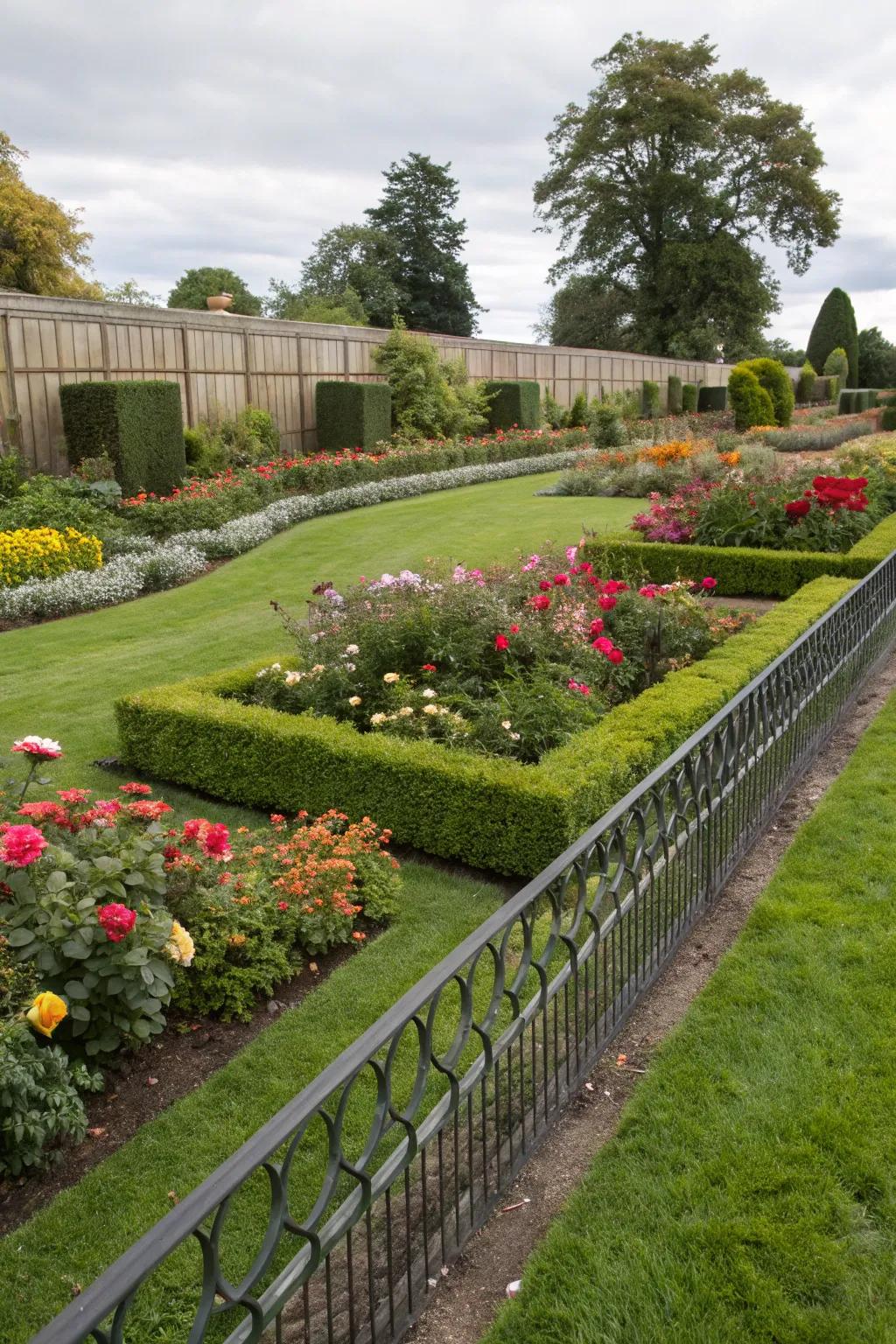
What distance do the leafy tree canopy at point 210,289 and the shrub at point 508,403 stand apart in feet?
70.3

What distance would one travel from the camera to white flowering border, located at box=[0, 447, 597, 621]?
10.0 meters

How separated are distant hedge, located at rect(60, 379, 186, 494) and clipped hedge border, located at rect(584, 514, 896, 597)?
649 centimetres

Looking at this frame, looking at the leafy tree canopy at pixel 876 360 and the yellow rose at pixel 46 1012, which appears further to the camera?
the leafy tree canopy at pixel 876 360

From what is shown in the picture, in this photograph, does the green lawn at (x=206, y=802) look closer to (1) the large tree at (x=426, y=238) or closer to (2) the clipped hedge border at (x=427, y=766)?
(2) the clipped hedge border at (x=427, y=766)

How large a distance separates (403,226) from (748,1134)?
4483cm

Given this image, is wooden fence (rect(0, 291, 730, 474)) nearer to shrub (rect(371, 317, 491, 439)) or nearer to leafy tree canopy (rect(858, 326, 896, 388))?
shrub (rect(371, 317, 491, 439))

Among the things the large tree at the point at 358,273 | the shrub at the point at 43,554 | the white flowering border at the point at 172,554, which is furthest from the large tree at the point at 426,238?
the shrub at the point at 43,554

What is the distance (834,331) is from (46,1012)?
47.9 metres

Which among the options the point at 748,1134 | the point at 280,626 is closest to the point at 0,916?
the point at 748,1134

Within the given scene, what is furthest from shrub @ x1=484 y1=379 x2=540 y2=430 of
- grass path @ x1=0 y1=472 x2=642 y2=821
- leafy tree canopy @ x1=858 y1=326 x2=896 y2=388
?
leafy tree canopy @ x1=858 y1=326 x2=896 y2=388

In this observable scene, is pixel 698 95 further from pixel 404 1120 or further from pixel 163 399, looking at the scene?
pixel 404 1120

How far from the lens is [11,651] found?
8602 millimetres

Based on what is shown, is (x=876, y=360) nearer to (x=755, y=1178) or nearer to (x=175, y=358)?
(x=175, y=358)

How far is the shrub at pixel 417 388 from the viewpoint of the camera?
20172 mm
